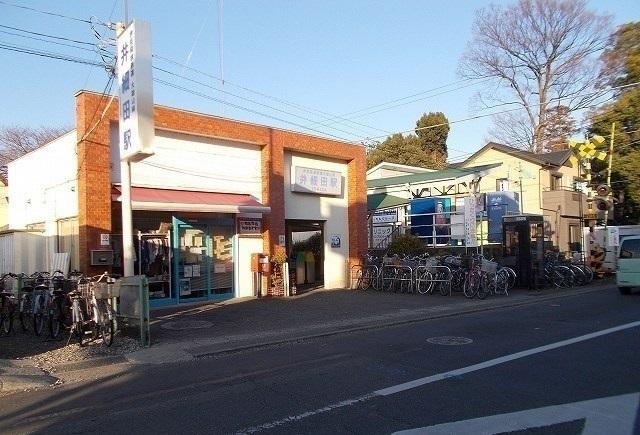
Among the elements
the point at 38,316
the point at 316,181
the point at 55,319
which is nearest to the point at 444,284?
the point at 316,181

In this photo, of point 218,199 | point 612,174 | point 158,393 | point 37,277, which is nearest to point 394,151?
point 612,174

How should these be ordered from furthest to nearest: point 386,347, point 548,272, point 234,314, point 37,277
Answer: point 548,272
point 234,314
point 37,277
point 386,347

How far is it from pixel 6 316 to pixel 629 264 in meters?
17.6

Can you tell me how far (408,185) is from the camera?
3231cm

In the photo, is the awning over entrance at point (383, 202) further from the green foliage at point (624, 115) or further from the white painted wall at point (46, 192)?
the white painted wall at point (46, 192)

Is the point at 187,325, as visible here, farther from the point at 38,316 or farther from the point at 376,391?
the point at 376,391

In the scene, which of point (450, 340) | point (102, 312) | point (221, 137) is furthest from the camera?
point (221, 137)

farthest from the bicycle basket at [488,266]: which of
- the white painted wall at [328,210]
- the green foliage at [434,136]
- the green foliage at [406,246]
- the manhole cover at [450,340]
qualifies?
the green foliage at [434,136]

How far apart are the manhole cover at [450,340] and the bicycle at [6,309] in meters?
9.02

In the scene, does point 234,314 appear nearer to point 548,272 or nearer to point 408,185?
point 548,272

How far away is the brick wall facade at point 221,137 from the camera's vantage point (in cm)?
1471

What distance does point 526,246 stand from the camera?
21.2 meters

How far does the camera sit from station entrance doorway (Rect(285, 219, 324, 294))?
22.5m

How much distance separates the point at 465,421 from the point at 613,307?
36.8 ft
